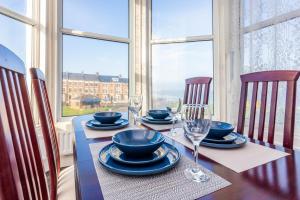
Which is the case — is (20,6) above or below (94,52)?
above

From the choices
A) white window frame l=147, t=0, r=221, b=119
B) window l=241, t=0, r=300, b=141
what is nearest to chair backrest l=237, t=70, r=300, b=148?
→ window l=241, t=0, r=300, b=141

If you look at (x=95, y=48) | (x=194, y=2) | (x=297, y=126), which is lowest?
(x=297, y=126)

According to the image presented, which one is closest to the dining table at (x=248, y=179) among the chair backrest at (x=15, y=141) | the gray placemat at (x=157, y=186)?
the gray placemat at (x=157, y=186)

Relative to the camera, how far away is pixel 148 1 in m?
2.59

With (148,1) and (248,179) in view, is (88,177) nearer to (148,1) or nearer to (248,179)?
(248,179)

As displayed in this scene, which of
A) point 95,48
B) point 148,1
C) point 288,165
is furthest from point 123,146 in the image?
point 148,1

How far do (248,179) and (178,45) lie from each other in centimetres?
231

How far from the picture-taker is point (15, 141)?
503 mm

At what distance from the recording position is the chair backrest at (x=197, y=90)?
1.61 metres

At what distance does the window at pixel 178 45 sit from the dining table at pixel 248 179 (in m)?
1.88

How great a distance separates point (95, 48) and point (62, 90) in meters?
0.69

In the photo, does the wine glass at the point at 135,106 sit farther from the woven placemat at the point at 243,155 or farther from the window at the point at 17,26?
the window at the point at 17,26

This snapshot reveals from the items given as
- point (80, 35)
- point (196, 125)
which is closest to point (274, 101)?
point (196, 125)

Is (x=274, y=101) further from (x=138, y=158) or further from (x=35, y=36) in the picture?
(x=35, y=36)
